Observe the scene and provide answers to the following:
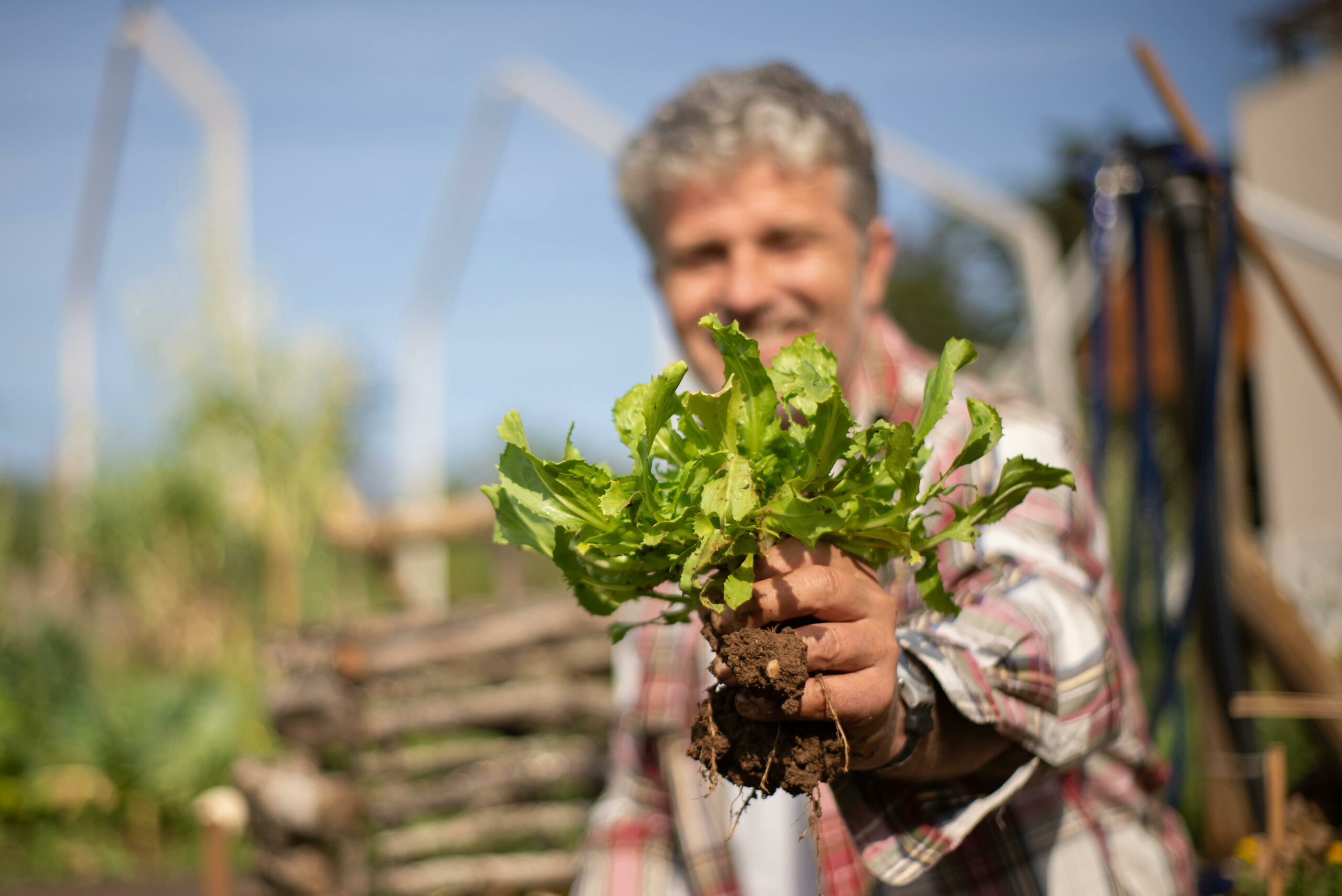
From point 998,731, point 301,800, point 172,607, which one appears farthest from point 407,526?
point 998,731

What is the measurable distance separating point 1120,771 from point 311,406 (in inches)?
374

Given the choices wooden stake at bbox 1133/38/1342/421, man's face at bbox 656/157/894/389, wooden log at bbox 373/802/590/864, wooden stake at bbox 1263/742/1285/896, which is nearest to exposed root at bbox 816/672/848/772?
man's face at bbox 656/157/894/389

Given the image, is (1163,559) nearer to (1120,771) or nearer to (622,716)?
(1120,771)

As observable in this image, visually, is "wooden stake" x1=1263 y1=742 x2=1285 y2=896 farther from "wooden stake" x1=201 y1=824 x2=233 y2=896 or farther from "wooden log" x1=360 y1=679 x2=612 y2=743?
"wooden log" x1=360 y1=679 x2=612 y2=743

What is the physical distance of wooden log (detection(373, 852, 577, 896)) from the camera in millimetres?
4430

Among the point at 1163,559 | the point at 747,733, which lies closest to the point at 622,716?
the point at 747,733

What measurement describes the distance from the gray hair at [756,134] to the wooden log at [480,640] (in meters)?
2.89

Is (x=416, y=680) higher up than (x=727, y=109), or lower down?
lower down

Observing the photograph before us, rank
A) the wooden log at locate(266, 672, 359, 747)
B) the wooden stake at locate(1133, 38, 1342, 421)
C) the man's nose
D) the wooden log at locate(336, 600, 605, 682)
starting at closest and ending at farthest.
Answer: the man's nose → the wooden stake at locate(1133, 38, 1342, 421) → the wooden log at locate(266, 672, 359, 747) → the wooden log at locate(336, 600, 605, 682)

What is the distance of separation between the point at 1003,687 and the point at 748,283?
0.73 m

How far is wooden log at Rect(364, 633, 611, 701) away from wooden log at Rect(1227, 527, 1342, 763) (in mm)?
2623

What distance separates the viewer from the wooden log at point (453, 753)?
14.7 ft

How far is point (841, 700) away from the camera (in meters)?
0.92

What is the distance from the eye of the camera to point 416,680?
4605 millimetres
